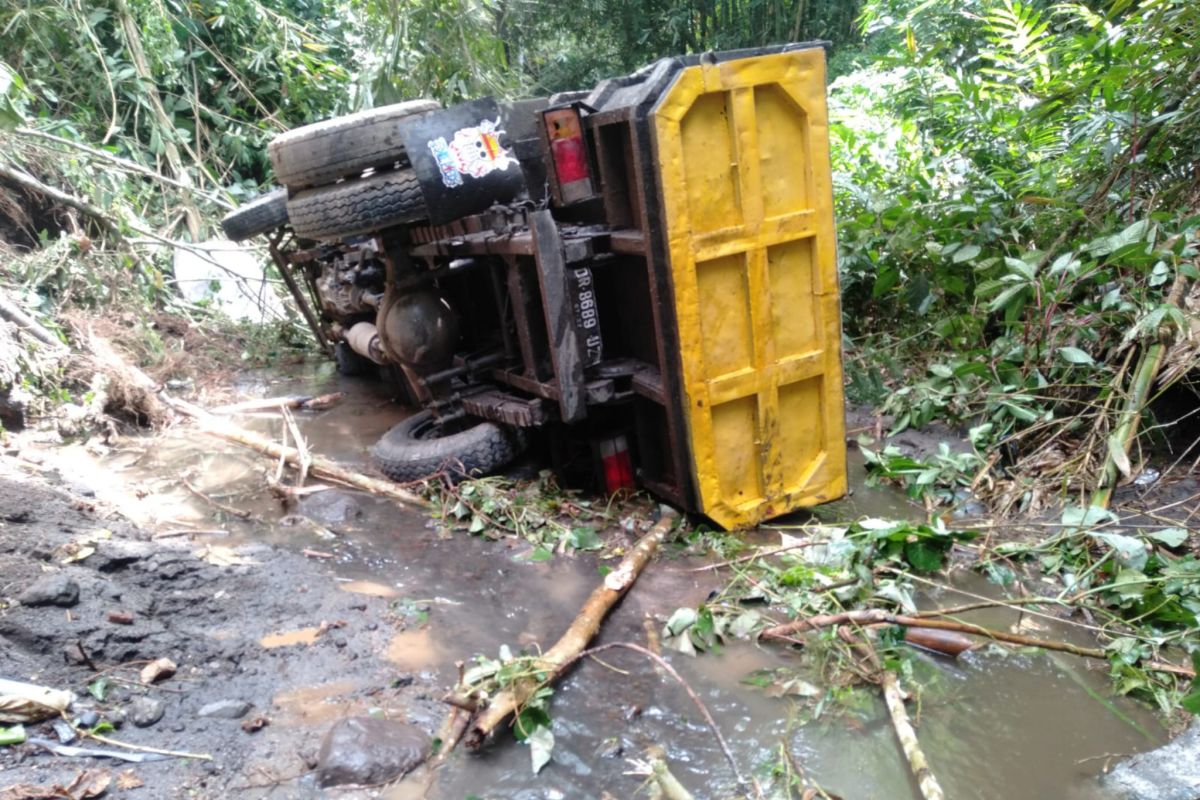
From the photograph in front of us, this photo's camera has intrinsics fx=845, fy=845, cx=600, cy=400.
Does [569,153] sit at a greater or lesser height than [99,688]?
greater

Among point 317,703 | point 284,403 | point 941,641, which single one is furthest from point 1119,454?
point 284,403

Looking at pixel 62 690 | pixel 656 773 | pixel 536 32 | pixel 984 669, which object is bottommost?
pixel 984 669

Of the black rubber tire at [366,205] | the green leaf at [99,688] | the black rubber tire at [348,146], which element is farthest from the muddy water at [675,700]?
the black rubber tire at [348,146]

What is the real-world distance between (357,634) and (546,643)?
0.62 metres

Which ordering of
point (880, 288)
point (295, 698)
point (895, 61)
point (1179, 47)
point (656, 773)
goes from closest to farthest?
point (656, 773)
point (295, 698)
point (1179, 47)
point (880, 288)
point (895, 61)

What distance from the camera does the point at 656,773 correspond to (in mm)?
2080

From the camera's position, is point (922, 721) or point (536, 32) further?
point (536, 32)

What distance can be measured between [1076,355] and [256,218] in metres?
5.10

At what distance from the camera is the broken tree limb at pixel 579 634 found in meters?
2.26

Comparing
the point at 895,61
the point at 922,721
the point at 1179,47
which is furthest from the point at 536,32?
the point at 922,721

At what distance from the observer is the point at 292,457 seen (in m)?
4.39

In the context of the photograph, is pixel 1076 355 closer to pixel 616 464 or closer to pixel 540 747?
pixel 616 464

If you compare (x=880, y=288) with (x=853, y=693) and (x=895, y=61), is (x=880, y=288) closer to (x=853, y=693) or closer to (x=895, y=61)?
(x=895, y=61)

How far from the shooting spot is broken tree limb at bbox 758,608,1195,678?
253 centimetres
